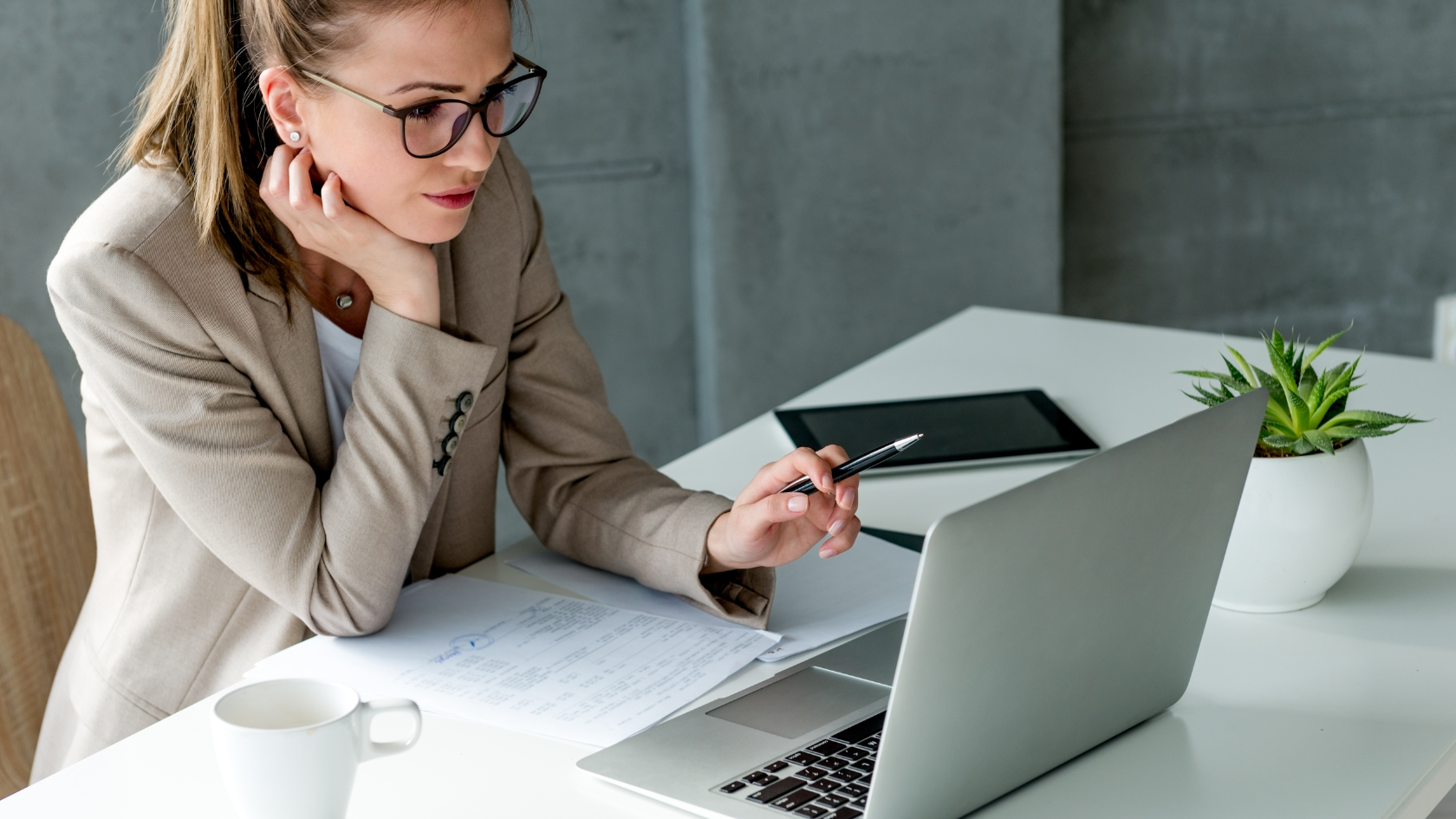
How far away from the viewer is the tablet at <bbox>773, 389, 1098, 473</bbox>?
1.54 m

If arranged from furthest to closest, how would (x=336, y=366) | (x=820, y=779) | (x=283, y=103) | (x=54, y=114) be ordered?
(x=54, y=114) → (x=336, y=366) → (x=283, y=103) → (x=820, y=779)

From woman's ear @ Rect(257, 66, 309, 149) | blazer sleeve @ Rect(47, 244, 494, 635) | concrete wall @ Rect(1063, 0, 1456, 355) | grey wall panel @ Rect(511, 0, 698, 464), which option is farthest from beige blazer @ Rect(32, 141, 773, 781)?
concrete wall @ Rect(1063, 0, 1456, 355)

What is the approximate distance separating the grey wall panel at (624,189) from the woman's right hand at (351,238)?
2.00m

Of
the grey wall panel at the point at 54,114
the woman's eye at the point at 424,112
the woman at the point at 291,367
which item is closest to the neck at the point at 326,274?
the woman at the point at 291,367

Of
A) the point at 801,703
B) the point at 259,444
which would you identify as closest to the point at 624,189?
the point at 259,444

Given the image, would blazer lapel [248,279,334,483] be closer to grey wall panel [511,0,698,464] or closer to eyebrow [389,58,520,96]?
eyebrow [389,58,520,96]

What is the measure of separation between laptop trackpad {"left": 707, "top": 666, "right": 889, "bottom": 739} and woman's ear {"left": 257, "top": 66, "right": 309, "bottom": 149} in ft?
2.10

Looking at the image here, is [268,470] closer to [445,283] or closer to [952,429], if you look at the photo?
[445,283]

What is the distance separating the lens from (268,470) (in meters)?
1.18

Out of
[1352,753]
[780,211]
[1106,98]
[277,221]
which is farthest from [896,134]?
[1352,753]

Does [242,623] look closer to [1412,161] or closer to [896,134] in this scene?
[896,134]

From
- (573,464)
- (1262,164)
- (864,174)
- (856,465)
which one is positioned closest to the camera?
(856,465)

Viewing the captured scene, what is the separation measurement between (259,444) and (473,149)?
1.03ft

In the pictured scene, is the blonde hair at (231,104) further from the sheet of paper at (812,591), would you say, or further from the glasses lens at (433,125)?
the sheet of paper at (812,591)
